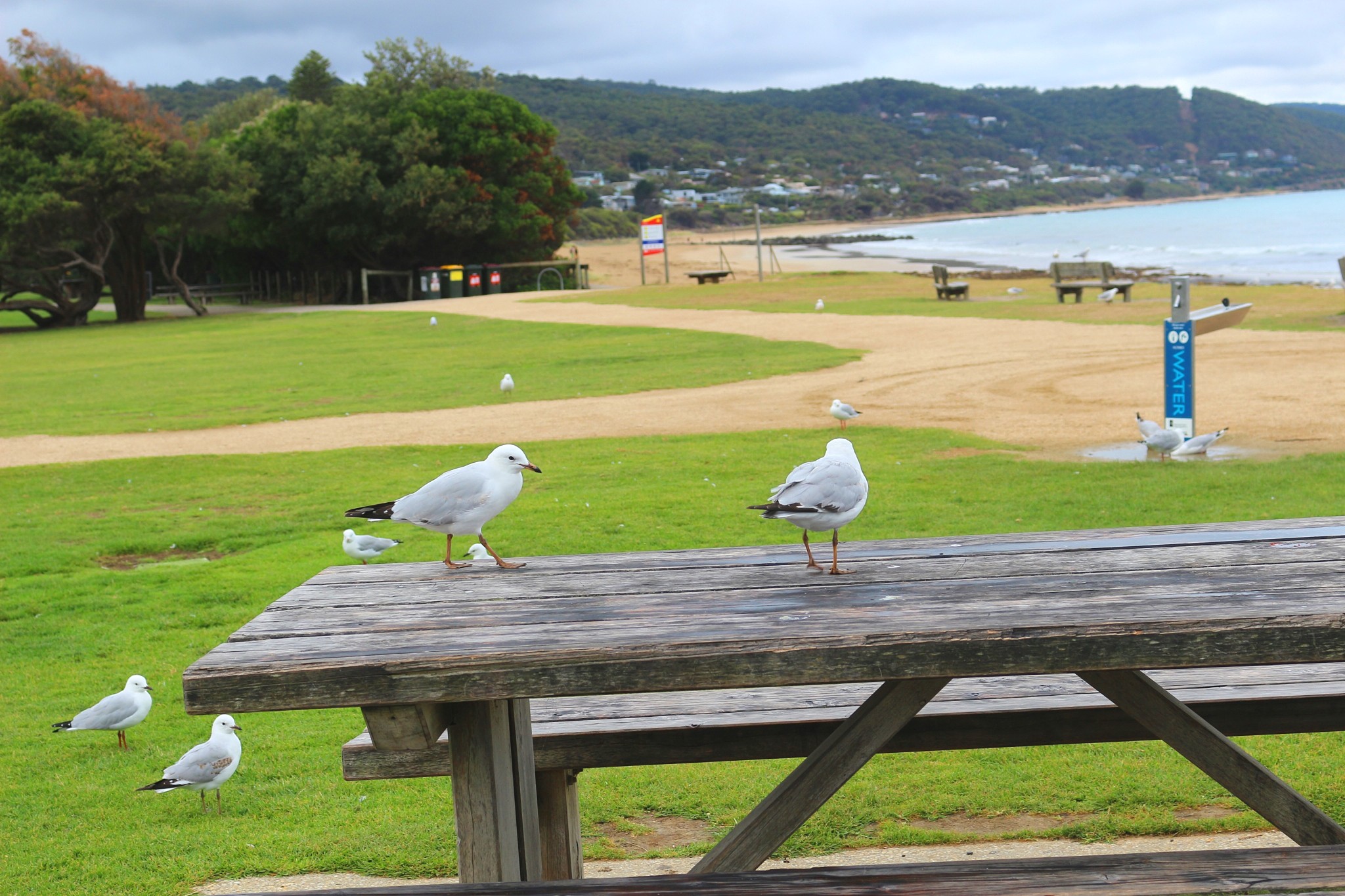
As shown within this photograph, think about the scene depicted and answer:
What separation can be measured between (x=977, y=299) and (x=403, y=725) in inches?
1201

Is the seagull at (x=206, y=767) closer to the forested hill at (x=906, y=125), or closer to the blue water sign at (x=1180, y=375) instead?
the blue water sign at (x=1180, y=375)

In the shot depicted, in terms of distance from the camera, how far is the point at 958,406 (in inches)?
569

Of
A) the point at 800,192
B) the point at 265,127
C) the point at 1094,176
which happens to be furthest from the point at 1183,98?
the point at 265,127

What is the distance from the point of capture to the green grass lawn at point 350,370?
55.9 feet

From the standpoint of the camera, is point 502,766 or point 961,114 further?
point 961,114

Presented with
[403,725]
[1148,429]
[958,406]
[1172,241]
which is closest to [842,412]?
[958,406]

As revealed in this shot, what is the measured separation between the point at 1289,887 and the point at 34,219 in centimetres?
4085

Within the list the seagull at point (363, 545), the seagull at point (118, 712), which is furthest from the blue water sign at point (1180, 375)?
the seagull at point (118, 712)

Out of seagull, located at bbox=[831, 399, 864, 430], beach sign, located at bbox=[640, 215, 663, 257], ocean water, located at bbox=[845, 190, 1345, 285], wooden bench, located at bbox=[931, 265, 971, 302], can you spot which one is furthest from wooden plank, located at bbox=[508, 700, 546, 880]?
beach sign, located at bbox=[640, 215, 663, 257]

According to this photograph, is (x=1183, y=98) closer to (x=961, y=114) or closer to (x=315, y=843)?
(x=961, y=114)

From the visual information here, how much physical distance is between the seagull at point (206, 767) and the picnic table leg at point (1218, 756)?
3383mm

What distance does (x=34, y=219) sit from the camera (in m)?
36.8

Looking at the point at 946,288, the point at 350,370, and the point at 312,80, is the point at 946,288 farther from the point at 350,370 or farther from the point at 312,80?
the point at 312,80

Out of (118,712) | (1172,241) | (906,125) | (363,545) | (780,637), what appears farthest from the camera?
(906,125)
